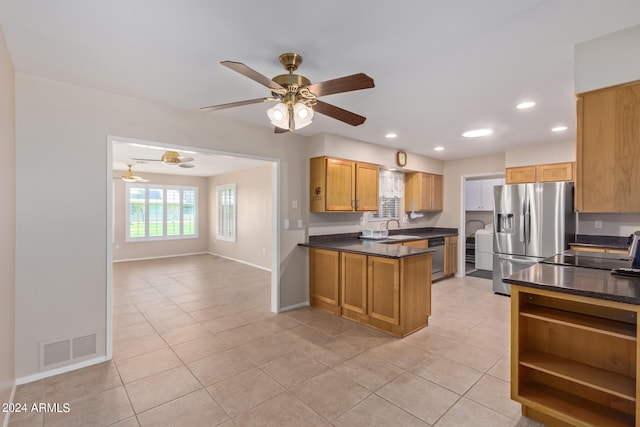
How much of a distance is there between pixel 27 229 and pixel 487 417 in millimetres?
→ 3745

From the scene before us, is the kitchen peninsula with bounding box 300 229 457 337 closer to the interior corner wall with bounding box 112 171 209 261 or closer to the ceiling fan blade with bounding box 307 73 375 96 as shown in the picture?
the ceiling fan blade with bounding box 307 73 375 96

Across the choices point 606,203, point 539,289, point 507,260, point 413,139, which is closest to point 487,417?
point 539,289

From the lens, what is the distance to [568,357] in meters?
1.94

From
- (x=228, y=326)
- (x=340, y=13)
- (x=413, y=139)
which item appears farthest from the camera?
(x=413, y=139)

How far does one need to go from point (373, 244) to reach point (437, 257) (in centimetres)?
203

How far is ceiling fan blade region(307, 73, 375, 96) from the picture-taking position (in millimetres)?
1739

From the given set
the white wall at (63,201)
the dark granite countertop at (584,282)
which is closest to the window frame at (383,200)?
the dark granite countertop at (584,282)

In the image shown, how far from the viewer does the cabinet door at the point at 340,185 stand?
4223mm

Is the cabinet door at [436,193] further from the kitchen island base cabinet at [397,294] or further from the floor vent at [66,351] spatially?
the floor vent at [66,351]

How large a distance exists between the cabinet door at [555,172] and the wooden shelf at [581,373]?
153 inches

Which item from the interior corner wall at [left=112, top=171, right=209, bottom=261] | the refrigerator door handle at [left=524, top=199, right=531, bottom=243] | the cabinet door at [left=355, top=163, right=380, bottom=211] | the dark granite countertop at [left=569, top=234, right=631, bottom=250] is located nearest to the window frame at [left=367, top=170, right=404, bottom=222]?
the cabinet door at [left=355, top=163, right=380, bottom=211]

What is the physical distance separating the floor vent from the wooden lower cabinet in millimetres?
2590

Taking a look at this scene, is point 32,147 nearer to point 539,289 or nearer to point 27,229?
point 27,229

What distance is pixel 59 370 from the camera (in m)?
2.52
